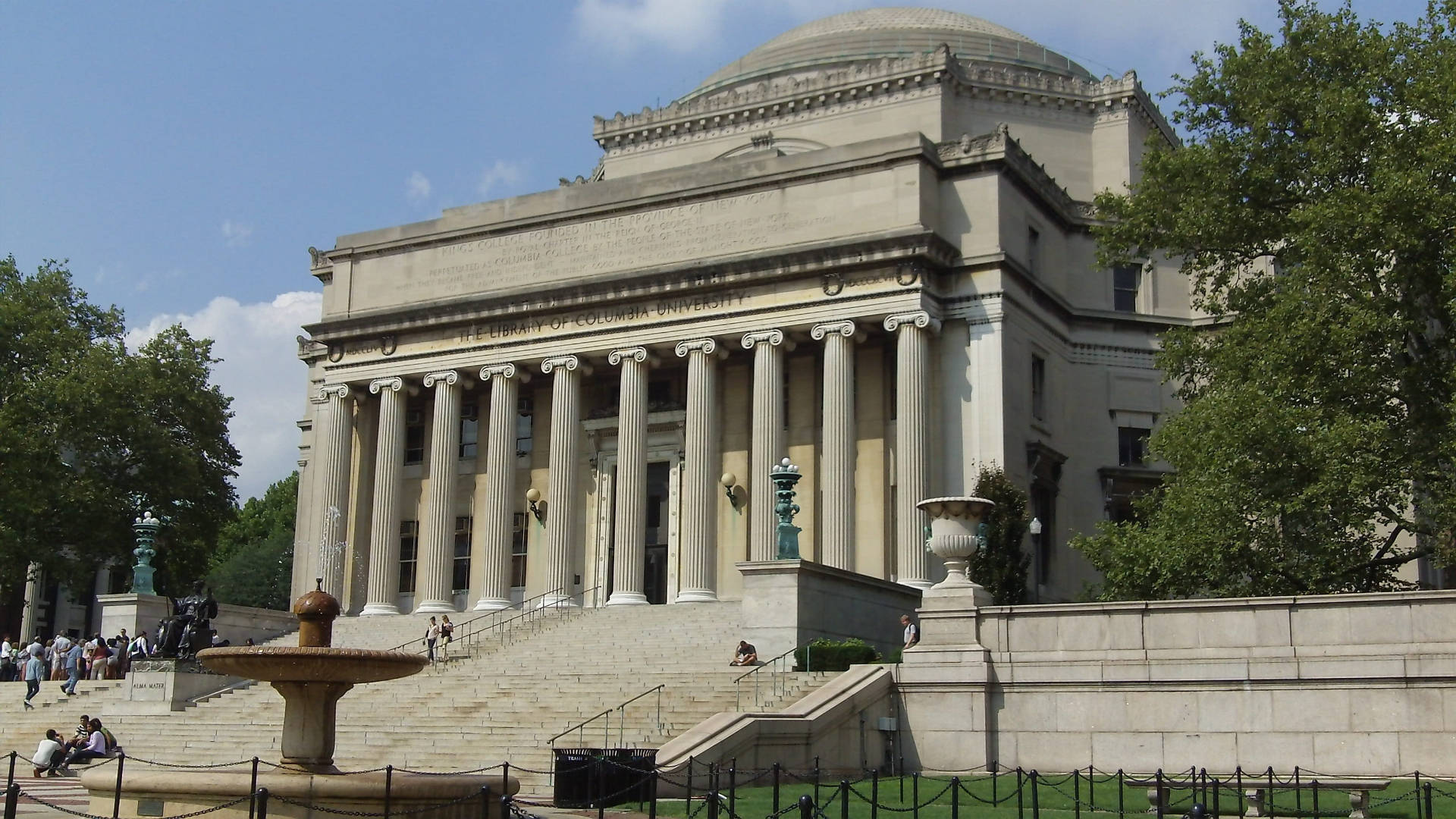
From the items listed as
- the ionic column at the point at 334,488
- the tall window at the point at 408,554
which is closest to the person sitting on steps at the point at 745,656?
the tall window at the point at 408,554

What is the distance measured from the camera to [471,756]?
87.8 ft

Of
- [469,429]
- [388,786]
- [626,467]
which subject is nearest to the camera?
[388,786]

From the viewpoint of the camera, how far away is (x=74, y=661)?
37344 mm

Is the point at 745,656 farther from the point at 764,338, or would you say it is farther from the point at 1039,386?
the point at 1039,386

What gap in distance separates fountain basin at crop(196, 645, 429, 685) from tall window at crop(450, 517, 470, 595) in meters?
30.6

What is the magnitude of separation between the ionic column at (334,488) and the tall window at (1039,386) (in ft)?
69.1

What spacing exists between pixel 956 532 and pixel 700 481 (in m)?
16.8

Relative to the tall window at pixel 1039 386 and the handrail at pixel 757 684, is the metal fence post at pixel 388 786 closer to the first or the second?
the handrail at pixel 757 684

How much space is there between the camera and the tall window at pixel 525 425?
4941 cm

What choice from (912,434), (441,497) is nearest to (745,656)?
(912,434)

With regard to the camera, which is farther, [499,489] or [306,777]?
[499,489]

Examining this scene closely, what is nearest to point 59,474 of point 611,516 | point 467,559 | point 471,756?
point 467,559

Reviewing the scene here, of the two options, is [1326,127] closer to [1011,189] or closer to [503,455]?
[1011,189]

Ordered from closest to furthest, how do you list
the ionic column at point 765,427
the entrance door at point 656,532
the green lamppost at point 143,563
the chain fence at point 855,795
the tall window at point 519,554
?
the chain fence at point 855,795
the green lamppost at point 143,563
the ionic column at point 765,427
the entrance door at point 656,532
the tall window at point 519,554
